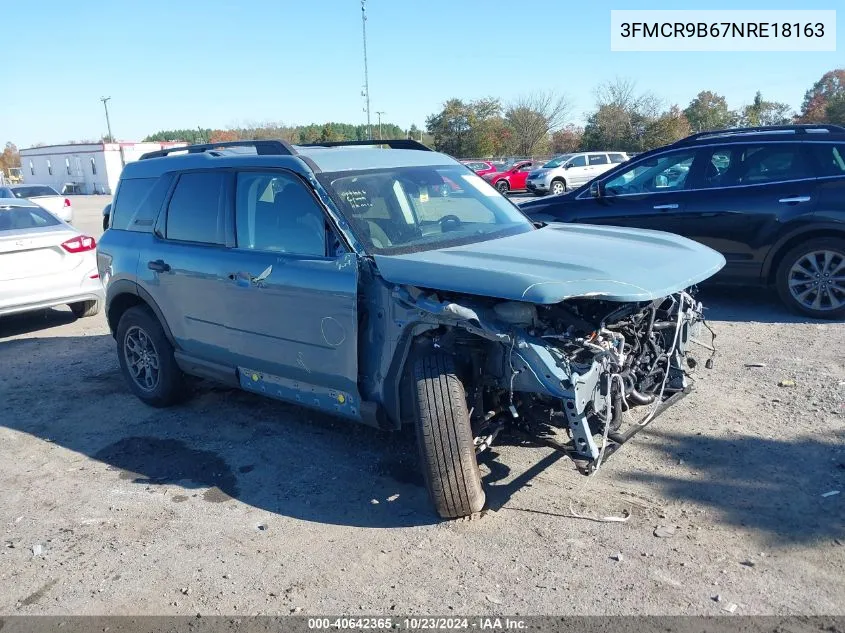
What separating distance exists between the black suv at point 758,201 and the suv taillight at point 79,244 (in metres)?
6.10

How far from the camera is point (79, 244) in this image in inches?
331

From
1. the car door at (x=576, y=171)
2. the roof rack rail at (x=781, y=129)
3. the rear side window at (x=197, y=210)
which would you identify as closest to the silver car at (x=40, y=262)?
the rear side window at (x=197, y=210)

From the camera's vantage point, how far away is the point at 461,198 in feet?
16.3

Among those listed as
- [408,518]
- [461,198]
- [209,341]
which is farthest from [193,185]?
[408,518]

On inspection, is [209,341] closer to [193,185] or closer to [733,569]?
[193,185]

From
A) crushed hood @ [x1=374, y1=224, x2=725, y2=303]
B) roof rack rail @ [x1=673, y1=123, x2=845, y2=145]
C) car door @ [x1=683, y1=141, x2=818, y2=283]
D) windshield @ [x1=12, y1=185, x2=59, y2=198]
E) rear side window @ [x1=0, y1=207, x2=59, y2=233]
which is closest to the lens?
crushed hood @ [x1=374, y1=224, x2=725, y2=303]

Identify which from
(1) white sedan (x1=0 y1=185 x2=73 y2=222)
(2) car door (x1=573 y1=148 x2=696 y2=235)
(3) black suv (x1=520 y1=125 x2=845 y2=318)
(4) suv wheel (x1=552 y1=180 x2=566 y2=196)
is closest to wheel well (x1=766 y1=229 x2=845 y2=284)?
(3) black suv (x1=520 y1=125 x2=845 y2=318)

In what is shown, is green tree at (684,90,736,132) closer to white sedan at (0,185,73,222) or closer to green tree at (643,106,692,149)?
green tree at (643,106,692,149)

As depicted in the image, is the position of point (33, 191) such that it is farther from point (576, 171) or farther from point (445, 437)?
point (445, 437)

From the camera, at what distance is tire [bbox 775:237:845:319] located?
6883mm

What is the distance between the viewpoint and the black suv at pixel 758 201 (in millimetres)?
6922

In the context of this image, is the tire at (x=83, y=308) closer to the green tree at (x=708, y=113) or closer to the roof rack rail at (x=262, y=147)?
the roof rack rail at (x=262, y=147)

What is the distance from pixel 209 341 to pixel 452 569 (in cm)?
255

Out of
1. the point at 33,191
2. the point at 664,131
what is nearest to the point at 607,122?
the point at 664,131
